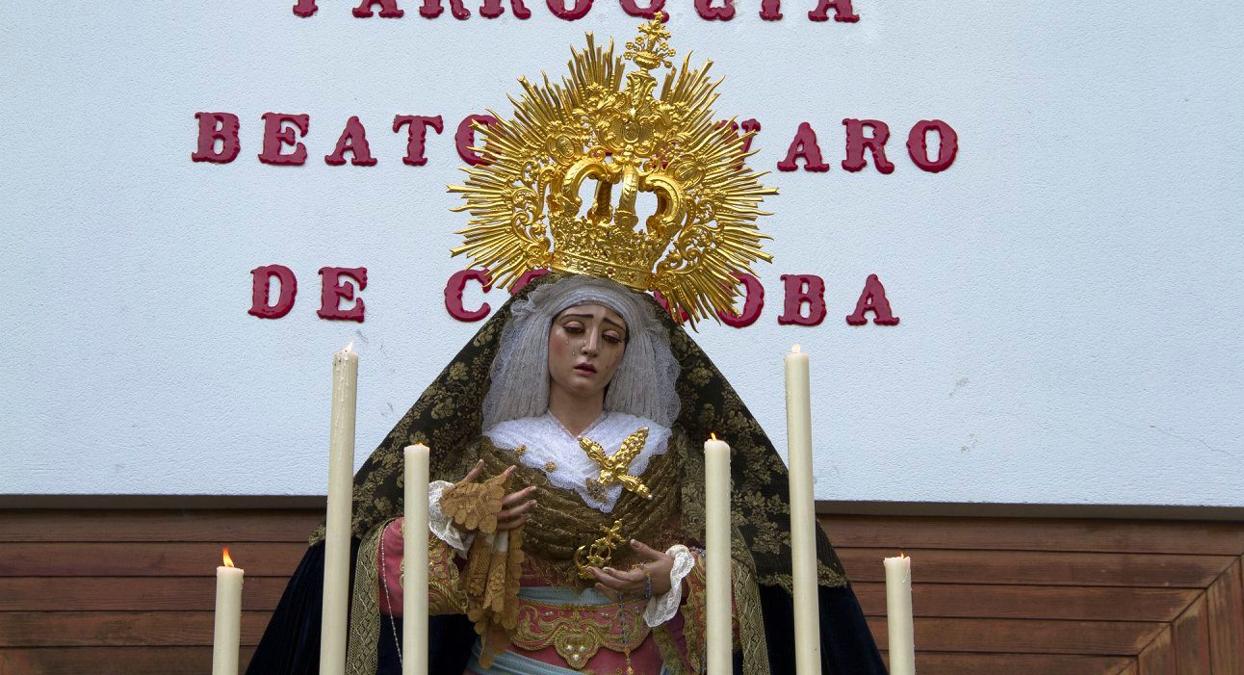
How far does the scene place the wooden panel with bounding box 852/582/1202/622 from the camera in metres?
3.69

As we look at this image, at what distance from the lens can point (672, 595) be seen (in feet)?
9.04

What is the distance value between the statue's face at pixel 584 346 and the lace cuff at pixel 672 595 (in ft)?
1.20

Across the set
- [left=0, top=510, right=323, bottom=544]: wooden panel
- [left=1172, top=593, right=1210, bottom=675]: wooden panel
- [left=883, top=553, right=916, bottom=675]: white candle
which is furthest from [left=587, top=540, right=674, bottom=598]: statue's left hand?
[left=1172, top=593, right=1210, bottom=675]: wooden panel

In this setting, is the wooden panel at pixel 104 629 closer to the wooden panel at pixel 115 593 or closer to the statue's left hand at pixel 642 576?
the wooden panel at pixel 115 593

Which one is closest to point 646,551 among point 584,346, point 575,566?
point 575,566

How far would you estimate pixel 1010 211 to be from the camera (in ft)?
13.0

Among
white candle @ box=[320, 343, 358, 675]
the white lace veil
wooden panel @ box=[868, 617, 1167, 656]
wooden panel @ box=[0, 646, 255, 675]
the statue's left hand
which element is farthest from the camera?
wooden panel @ box=[868, 617, 1167, 656]

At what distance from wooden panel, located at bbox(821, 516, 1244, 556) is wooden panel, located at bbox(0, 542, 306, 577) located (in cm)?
125

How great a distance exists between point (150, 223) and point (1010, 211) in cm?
204

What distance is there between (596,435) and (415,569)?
5.30 ft

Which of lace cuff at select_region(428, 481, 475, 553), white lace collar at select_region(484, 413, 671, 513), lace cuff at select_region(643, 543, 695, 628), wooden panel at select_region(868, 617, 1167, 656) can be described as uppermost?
white lace collar at select_region(484, 413, 671, 513)

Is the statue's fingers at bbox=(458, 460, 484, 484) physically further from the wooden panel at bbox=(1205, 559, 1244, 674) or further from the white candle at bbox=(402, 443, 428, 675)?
the wooden panel at bbox=(1205, 559, 1244, 674)

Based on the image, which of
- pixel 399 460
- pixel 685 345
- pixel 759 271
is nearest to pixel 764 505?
pixel 685 345

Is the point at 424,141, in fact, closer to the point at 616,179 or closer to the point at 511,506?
the point at 616,179
